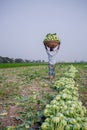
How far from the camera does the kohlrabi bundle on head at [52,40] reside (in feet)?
41.7

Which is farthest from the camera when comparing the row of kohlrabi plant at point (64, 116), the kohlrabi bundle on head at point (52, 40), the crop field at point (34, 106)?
the kohlrabi bundle on head at point (52, 40)

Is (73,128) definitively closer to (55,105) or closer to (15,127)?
(55,105)

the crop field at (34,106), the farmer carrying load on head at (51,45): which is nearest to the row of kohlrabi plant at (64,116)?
the crop field at (34,106)

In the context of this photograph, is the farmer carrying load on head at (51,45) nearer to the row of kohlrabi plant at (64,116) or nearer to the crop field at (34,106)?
the crop field at (34,106)

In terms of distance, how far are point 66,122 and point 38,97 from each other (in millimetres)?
3919

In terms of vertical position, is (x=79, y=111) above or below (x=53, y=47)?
below

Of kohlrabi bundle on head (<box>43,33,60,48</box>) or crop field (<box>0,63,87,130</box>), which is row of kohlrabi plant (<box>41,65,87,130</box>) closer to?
crop field (<box>0,63,87,130</box>)

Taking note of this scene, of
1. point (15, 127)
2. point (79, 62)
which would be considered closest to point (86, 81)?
point (15, 127)

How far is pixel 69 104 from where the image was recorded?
7035mm

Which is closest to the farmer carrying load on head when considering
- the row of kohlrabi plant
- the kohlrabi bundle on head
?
the kohlrabi bundle on head

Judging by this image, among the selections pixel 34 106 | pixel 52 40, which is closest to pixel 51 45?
pixel 52 40

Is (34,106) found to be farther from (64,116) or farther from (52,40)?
(52,40)

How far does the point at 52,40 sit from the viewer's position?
12711 millimetres

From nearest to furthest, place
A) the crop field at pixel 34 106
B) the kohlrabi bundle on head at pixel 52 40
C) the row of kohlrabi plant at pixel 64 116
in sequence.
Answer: the row of kohlrabi plant at pixel 64 116 < the crop field at pixel 34 106 < the kohlrabi bundle on head at pixel 52 40
